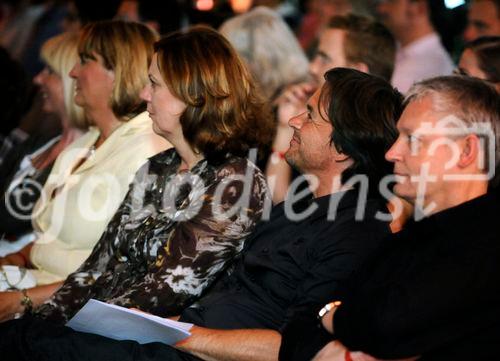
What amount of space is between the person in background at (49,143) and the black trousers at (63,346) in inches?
47.6

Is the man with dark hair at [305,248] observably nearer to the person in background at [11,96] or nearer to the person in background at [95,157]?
the person in background at [95,157]

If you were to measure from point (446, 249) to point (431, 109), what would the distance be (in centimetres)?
36

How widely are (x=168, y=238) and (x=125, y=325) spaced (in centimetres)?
37

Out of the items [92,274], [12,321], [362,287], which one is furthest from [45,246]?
[362,287]

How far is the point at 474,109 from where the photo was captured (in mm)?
1941

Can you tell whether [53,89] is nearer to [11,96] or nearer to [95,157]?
[95,157]

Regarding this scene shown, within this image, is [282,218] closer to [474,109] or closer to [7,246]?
[474,109]

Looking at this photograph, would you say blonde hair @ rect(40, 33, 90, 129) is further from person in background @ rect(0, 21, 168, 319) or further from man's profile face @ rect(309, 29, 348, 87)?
man's profile face @ rect(309, 29, 348, 87)

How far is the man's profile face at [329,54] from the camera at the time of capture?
3.69 metres

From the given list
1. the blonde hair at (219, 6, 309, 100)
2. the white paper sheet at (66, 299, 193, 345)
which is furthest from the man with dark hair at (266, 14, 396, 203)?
the white paper sheet at (66, 299, 193, 345)

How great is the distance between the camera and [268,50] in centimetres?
432

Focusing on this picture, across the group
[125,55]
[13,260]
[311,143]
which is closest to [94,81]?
[125,55]

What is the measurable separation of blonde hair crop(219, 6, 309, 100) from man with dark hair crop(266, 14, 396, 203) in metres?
0.45

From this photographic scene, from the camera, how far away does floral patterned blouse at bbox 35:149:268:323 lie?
2469 mm
